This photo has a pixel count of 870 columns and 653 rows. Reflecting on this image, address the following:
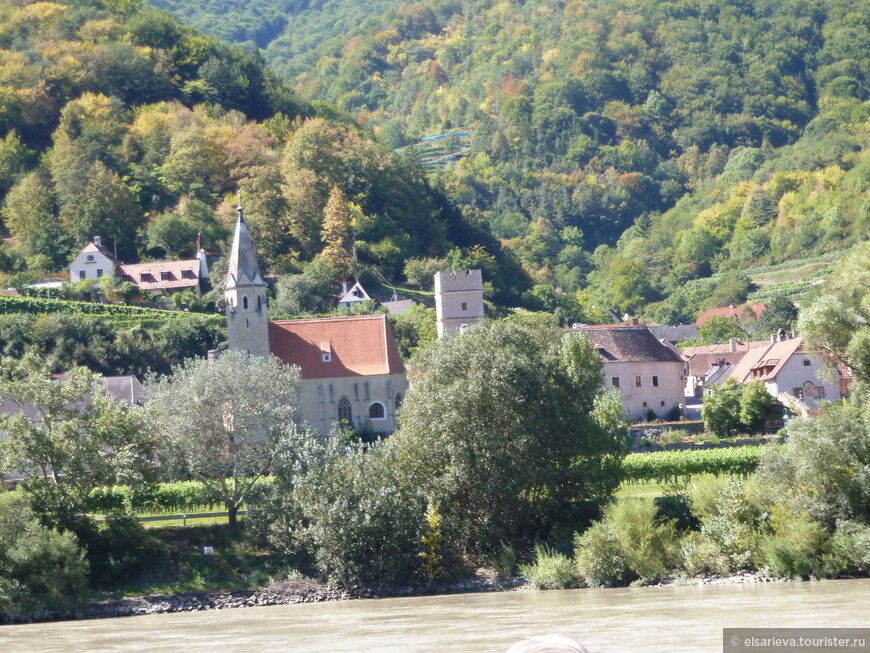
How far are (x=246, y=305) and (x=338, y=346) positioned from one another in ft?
17.1

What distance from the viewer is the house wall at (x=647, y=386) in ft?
278

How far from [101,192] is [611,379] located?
48134 millimetres

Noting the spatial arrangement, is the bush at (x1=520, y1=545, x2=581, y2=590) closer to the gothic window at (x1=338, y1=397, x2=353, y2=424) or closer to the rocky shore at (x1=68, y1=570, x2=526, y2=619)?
the rocky shore at (x1=68, y1=570, x2=526, y2=619)

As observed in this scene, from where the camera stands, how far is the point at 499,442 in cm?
5303

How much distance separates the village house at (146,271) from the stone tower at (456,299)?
1998 centimetres

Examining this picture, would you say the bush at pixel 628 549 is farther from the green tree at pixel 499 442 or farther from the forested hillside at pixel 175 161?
the forested hillside at pixel 175 161

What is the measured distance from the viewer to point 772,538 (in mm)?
47312

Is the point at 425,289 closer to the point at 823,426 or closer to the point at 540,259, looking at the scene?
the point at 823,426

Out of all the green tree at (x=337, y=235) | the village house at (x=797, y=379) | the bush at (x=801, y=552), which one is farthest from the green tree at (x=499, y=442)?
the green tree at (x=337, y=235)

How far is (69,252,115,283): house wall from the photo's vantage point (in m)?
104

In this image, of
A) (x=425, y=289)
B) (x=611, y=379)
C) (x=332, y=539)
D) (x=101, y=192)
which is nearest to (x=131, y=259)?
(x=101, y=192)

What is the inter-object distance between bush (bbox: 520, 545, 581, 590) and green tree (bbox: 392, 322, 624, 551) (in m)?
3.12

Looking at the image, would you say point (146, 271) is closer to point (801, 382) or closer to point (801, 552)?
point (801, 382)

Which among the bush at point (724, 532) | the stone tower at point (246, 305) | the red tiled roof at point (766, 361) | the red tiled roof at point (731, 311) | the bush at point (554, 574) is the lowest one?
the bush at point (554, 574)
